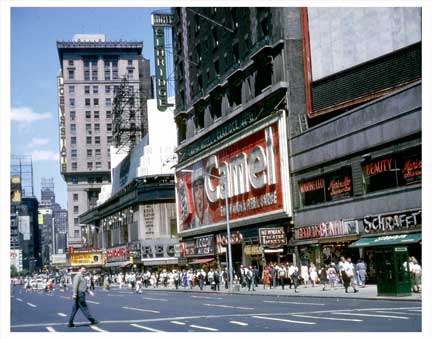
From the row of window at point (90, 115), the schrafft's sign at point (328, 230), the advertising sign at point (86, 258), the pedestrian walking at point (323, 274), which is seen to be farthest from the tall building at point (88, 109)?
the pedestrian walking at point (323, 274)

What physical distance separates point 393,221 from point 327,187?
9.19 meters

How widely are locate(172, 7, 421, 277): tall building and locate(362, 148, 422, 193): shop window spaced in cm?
10

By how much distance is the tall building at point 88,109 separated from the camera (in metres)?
191

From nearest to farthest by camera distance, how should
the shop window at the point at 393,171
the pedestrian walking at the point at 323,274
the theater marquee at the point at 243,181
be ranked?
1. the shop window at the point at 393,171
2. the pedestrian walking at the point at 323,274
3. the theater marquee at the point at 243,181

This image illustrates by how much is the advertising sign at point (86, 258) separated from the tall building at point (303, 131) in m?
19.0

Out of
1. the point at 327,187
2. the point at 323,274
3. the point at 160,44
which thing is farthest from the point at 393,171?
the point at 160,44

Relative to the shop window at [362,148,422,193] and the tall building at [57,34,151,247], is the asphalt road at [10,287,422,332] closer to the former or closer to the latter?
the shop window at [362,148,422,193]

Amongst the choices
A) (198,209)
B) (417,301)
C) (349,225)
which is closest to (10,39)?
(417,301)

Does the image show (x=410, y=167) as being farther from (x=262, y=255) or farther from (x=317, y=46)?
(x=262, y=255)

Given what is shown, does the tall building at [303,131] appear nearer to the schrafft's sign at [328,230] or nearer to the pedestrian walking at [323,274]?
the schrafft's sign at [328,230]

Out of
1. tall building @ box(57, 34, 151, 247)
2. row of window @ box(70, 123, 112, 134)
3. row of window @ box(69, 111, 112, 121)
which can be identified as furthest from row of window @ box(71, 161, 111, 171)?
row of window @ box(69, 111, 112, 121)

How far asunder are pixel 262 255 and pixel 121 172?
245 ft

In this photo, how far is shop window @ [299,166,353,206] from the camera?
165ft
